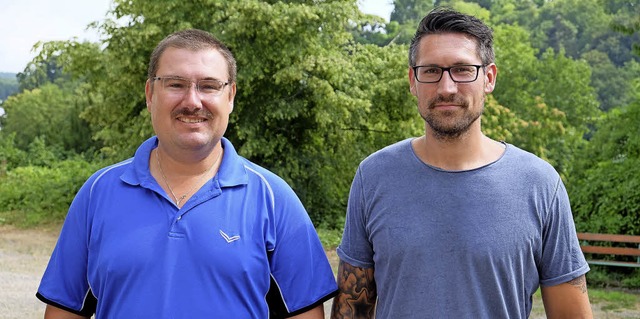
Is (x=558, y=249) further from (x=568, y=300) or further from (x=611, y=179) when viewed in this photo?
(x=611, y=179)

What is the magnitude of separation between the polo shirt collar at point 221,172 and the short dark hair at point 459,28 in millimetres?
755

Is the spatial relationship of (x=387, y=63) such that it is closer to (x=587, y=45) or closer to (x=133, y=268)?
(x=133, y=268)

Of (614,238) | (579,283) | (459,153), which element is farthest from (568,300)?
(614,238)

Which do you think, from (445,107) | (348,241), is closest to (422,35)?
(445,107)

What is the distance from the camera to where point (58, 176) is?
27.2m

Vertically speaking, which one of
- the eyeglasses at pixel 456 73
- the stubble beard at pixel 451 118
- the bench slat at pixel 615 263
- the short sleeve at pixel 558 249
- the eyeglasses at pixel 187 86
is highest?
the eyeglasses at pixel 456 73

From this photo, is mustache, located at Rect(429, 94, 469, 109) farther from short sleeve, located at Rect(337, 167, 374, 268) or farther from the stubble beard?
short sleeve, located at Rect(337, 167, 374, 268)

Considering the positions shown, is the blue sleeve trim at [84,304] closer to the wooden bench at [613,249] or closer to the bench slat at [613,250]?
the wooden bench at [613,249]

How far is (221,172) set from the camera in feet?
9.51

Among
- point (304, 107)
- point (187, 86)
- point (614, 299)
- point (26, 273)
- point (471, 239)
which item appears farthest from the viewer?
point (304, 107)

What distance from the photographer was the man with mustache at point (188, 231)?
2721mm

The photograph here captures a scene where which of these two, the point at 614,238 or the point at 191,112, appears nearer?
the point at 191,112

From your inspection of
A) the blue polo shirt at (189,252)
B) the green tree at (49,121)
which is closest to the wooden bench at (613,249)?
the blue polo shirt at (189,252)

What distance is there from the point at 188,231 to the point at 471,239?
0.99 metres
